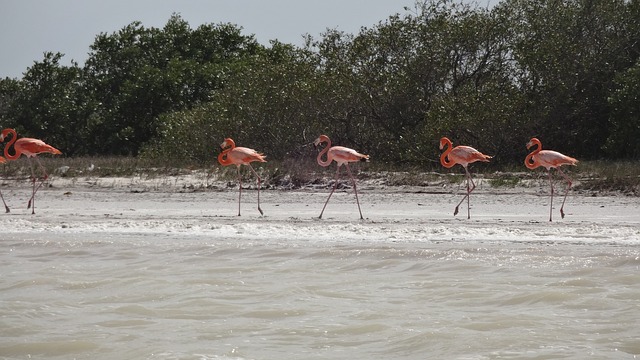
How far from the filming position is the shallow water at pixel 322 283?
7098 mm

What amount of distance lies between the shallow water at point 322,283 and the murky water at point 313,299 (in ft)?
0.07

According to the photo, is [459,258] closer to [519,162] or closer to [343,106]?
[519,162]

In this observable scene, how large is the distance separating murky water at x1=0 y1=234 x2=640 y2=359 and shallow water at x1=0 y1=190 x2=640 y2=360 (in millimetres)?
22

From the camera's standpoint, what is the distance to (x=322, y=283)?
9148 mm

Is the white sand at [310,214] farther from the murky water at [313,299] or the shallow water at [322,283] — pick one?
the murky water at [313,299]

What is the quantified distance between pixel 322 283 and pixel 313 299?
1.94 ft

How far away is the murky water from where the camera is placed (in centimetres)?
702

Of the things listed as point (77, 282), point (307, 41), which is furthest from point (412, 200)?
point (307, 41)

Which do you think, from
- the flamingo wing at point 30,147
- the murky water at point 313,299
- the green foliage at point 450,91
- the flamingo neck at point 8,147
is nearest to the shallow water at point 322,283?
the murky water at point 313,299

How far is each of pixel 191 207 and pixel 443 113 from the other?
727 centimetres

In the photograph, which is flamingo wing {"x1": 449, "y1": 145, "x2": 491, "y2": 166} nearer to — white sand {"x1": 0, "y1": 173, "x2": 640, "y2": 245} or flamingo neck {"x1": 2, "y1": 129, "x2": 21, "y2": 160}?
white sand {"x1": 0, "y1": 173, "x2": 640, "y2": 245}

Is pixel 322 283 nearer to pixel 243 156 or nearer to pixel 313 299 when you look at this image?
pixel 313 299

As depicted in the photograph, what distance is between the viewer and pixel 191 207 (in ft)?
45.4

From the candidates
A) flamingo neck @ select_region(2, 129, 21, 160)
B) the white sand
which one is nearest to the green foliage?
the white sand
